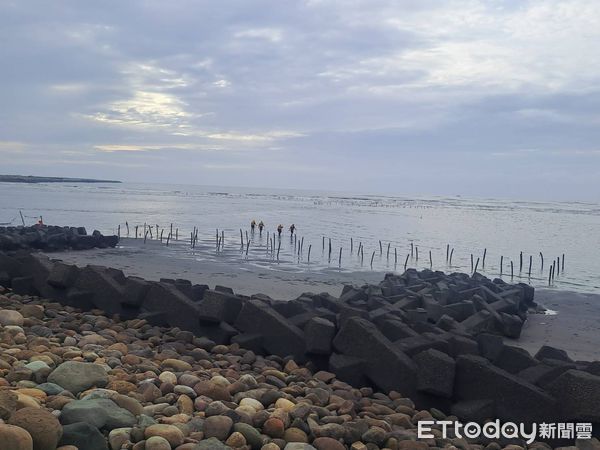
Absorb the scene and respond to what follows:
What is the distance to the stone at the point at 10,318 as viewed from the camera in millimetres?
7090

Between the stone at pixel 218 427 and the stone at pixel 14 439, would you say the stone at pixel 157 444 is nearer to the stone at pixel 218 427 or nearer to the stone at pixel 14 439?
the stone at pixel 218 427

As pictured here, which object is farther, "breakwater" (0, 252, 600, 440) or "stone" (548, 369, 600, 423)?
"breakwater" (0, 252, 600, 440)

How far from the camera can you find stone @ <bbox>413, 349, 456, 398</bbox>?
6.15 metres

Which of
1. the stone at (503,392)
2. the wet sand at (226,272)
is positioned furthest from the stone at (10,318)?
the wet sand at (226,272)

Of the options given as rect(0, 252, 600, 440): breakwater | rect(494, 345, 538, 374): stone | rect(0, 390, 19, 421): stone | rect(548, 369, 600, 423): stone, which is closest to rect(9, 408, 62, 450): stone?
rect(0, 390, 19, 421): stone

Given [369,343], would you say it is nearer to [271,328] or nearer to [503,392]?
[271,328]

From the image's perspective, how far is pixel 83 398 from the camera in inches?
177

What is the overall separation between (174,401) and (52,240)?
22832mm

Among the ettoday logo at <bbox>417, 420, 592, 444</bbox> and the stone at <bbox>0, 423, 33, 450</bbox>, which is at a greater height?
the stone at <bbox>0, 423, 33, 450</bbox>

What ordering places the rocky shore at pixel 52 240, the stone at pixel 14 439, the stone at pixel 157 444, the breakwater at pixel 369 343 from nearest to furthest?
the stone at pixel 14 439
the stone at pixel 157 444
the breakwater at pixel 369 343
the rocky shore at pixel 52 240

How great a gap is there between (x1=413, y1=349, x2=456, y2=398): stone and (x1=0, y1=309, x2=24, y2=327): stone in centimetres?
507

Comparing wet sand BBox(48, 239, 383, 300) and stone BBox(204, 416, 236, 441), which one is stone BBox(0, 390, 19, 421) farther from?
wet sand BBox(48, 239, 383, 300)

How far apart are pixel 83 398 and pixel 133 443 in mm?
844

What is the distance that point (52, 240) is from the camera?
994 inches
